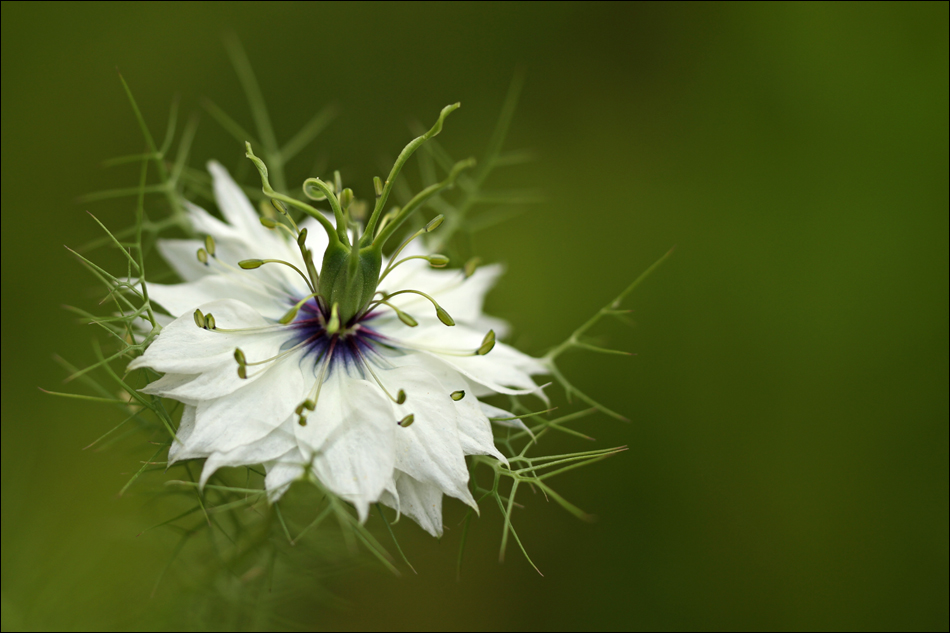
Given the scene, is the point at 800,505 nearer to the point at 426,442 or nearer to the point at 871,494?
the point at 871,494

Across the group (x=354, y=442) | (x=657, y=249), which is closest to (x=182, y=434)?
(x=354, y=442)

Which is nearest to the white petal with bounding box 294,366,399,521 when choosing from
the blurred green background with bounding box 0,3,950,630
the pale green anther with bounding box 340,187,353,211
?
the pale green anther with bounding box 340,187,353,211

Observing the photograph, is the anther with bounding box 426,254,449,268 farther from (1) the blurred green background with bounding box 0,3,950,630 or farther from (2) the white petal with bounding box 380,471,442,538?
(1) the blurred green background with bounding box 0,3,950,630

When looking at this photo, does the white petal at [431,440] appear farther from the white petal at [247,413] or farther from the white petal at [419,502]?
the white petal at [247,413]

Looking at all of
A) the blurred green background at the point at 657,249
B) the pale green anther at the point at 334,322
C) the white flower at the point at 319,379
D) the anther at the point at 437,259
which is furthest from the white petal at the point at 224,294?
the blurred green background at the point at 657,249

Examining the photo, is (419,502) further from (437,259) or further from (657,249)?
(657,249)
